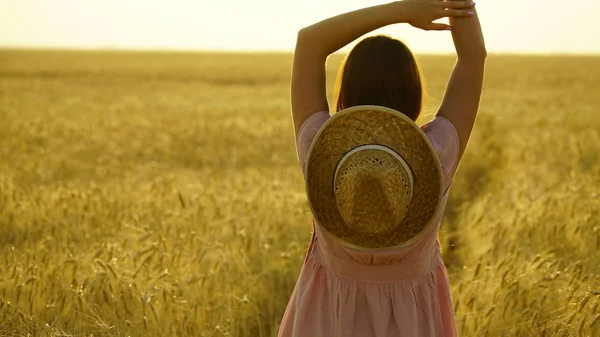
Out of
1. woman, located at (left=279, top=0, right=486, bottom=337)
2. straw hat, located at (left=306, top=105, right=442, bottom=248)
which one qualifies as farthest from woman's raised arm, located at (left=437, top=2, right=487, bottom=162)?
straw hat, located at (left=306, top=105, right=442, bottom=248)

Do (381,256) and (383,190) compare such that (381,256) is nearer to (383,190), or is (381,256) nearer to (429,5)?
(383,190)

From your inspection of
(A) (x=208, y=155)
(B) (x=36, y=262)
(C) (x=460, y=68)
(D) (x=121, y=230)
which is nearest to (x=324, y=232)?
(C) (x=460, y=68)

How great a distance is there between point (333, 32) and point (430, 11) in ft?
0.84

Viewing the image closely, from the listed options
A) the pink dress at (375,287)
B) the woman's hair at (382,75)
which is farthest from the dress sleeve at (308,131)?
the woman's hair at (382,75)

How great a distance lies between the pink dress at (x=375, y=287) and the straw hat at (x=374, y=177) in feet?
0.34

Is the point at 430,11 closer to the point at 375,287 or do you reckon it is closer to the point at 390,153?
the point at 390,153

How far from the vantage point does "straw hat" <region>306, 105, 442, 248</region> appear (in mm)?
1642

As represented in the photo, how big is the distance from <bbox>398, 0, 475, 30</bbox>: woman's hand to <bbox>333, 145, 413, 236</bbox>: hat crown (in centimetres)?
43

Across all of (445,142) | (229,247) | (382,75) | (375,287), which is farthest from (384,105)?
(229,247)

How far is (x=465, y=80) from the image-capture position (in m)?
2.00

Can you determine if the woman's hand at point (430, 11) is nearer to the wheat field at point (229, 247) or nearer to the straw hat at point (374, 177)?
the wheat field at point (229, 247)

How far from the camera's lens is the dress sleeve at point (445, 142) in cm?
183

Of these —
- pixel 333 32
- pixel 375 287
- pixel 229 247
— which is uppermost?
pixel 333 32

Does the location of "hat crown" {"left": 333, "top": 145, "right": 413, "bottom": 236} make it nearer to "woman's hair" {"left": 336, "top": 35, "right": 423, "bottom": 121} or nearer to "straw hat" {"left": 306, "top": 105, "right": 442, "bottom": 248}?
"straw hat" {"left": 306, "top": 105, "right": 442, "bottom": 248}
